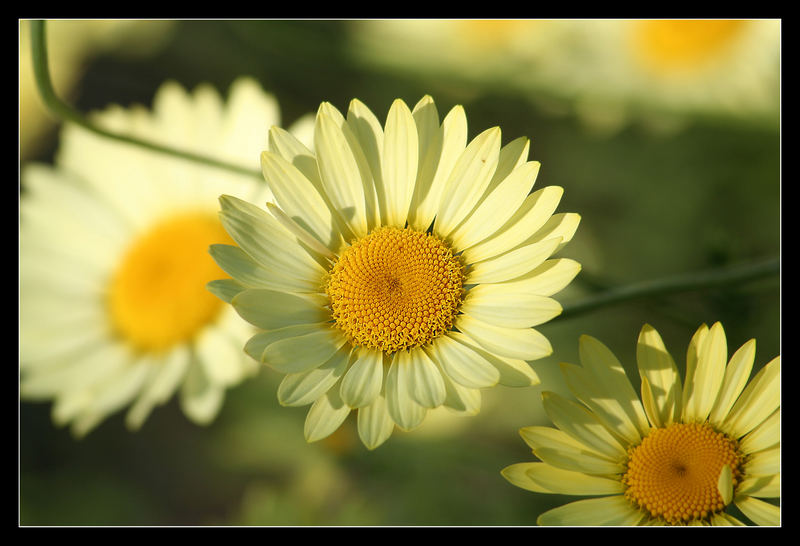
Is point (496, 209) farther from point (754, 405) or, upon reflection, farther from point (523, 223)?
point (754, 405)

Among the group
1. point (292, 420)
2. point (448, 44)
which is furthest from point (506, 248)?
point (292, 420)

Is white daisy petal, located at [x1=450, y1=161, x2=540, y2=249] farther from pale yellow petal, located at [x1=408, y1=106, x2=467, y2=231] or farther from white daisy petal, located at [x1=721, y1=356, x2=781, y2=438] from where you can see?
white daisy petal, located at [x1=721, y1=356, x2=781, y2=438]

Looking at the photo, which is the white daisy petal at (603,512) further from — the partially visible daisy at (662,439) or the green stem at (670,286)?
the green stem at (670,286)

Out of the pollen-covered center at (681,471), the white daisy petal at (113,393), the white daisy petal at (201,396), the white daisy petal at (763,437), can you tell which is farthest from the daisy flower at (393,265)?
the white daisy petal at (113,393)

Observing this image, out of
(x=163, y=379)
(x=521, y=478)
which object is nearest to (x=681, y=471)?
(x=521, y=478)
